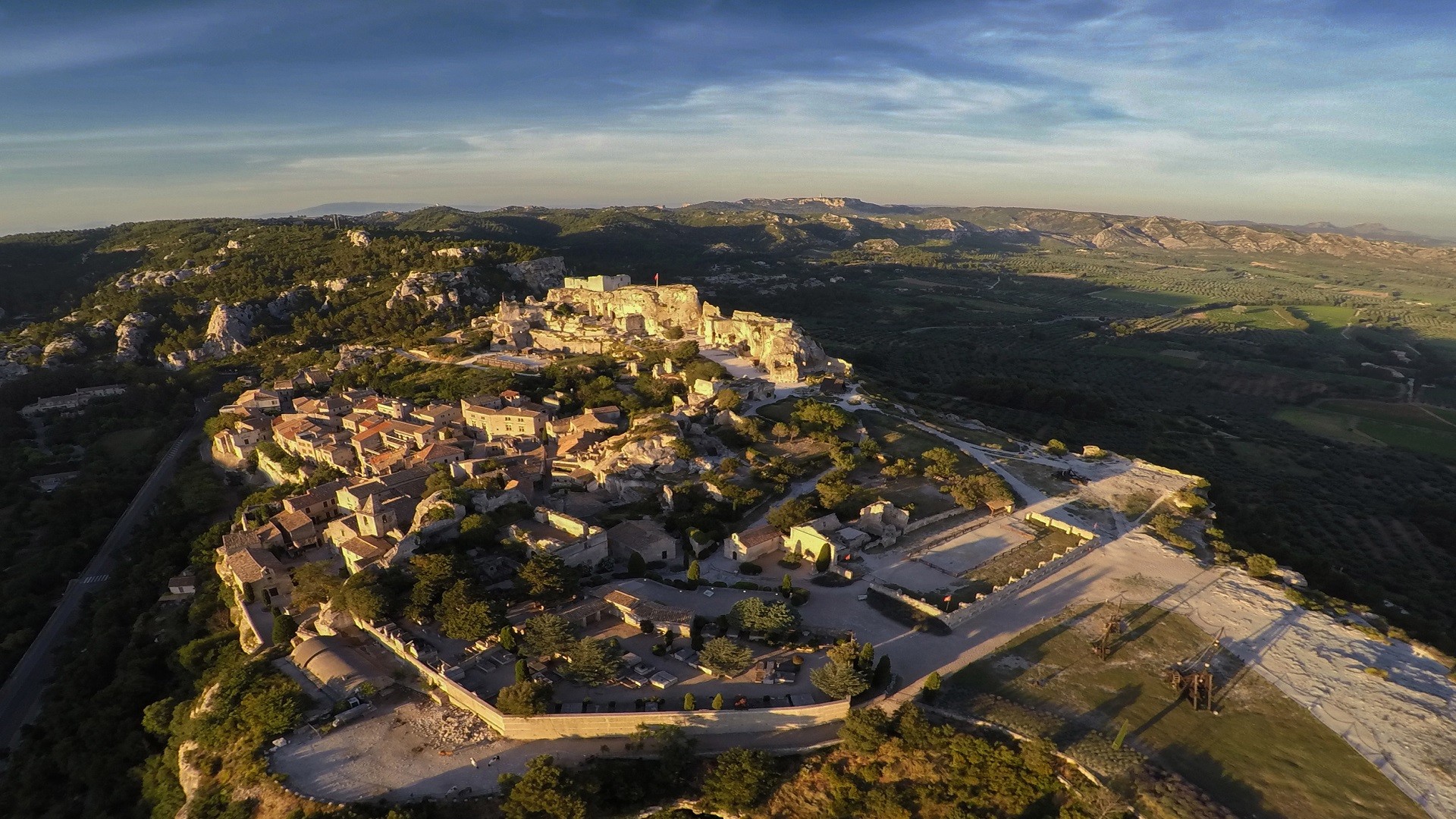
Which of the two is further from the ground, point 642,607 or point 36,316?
point 36,316

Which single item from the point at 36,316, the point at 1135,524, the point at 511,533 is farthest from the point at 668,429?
the point at 36,316

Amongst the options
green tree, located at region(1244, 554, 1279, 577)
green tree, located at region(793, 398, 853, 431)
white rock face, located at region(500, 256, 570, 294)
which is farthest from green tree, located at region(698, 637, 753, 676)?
white rock face, located at region(500, 256, 570, 294)

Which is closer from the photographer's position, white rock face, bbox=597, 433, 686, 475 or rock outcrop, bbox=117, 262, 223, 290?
white rock face, bbox=597, 433, 686, 475

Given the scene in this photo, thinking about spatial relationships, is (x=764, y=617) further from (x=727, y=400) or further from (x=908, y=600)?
(x=727, y=400)

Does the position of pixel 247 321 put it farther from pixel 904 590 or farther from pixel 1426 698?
pixel 1426 698

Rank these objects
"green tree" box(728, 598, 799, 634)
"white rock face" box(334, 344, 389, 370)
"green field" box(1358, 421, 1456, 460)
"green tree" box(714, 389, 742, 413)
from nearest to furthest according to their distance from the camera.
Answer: "green tree" box(728, 598, 799, 634) → "green tree" box(714, 389, 742, 413) → "white rock face" box(334, 344, 389, 370) → "green field" box(1358, 421, 1456, 460)

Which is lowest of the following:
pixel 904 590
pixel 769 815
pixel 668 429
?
pixel 769 815

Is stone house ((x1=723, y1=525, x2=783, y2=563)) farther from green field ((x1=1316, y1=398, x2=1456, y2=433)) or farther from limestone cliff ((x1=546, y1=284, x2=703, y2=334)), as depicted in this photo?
green field ((x1=1316, y1=398, x2=1456, y2=433))
